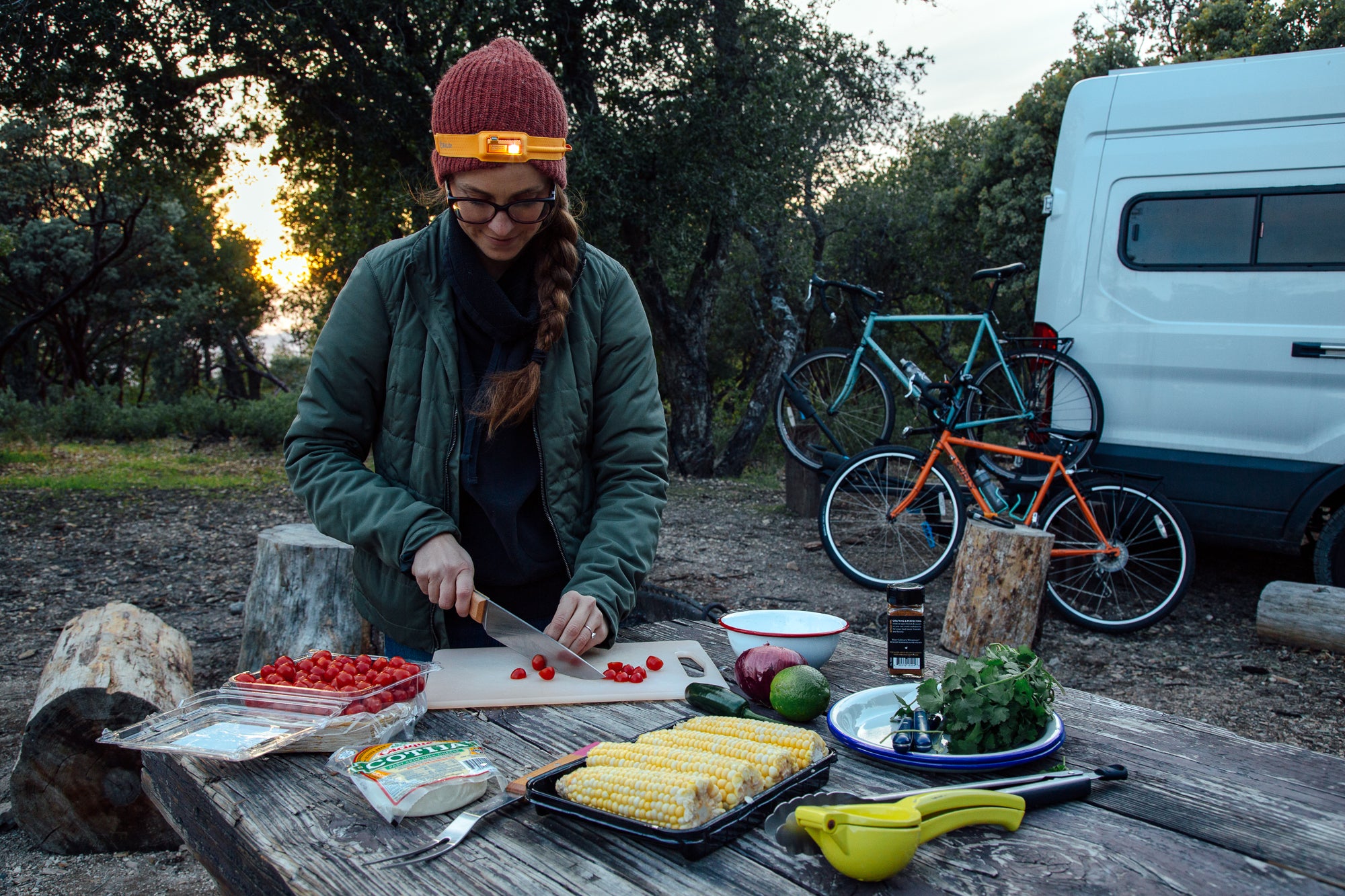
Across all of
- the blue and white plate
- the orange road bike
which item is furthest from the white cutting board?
the orange road bike

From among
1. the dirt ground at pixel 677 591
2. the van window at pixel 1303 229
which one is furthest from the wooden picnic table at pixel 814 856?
the van window at pixel 1303 229

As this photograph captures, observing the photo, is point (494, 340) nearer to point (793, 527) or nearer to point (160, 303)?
point (793, 527)

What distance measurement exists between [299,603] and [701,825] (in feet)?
10.2

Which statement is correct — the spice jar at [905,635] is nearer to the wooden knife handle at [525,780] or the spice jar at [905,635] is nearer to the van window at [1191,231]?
the wooden knife handle at [525,780]

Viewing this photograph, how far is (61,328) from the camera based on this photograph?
862 inches

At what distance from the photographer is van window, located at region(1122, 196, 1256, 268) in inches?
207

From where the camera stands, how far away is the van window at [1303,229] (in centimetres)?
504

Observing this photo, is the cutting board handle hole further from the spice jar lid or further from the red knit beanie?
the red knit beanie

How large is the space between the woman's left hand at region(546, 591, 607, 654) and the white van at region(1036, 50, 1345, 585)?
15.1 ft

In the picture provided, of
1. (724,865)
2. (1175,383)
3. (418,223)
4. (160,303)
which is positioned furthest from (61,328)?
(724,865)

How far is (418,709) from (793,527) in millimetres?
6791

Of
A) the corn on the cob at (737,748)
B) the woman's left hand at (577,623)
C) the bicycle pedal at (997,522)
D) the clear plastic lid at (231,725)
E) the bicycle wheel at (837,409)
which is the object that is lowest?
the clear plastic lid at (231,725)

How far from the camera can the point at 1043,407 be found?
19.6ft

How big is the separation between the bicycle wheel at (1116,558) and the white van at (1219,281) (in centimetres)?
28
